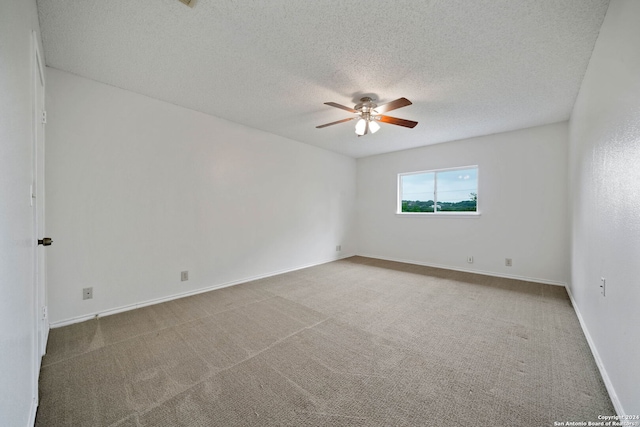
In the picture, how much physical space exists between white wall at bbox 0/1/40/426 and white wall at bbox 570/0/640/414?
260 centimetres

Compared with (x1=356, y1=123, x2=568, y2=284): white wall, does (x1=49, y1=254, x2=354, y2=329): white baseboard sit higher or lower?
lower

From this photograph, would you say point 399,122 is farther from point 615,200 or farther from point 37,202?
point 37,202

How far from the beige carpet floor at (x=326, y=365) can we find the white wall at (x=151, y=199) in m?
0.44

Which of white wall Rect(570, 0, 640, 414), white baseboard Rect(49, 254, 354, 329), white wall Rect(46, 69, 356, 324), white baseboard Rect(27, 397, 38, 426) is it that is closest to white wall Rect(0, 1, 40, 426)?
white baseboard Rect(27, 397, 38, 426)

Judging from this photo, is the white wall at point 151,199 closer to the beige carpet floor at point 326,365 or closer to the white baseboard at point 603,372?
the beige carpet floor at point 326,365

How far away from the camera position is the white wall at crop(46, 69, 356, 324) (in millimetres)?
2334

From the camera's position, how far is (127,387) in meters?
1.54

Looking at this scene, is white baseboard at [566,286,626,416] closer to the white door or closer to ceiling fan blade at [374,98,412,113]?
ceiling fan blade at [374,98,412,113]

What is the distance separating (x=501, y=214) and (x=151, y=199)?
4990mm

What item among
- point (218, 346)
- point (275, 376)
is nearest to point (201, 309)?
point (218, 346)

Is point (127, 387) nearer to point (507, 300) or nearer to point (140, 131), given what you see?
point (140, 131)

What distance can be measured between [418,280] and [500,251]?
1.49m

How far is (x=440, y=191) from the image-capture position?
4.74 m

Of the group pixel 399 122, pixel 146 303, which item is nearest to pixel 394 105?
pixel 399 122
